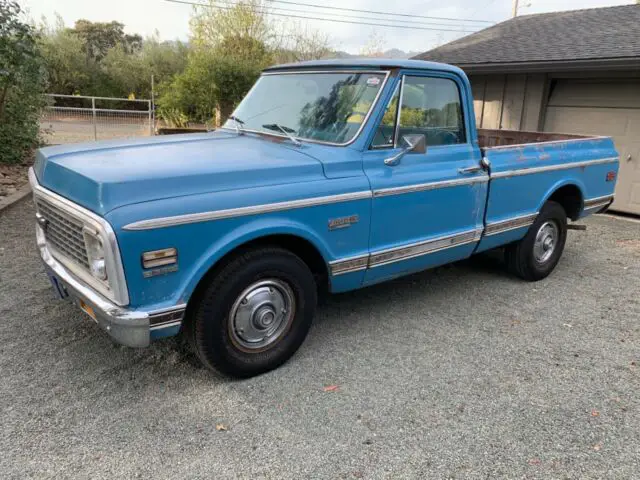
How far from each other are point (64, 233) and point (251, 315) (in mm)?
1234

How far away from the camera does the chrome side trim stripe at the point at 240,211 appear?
2568mm

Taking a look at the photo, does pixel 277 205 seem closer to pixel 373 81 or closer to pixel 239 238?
pixel 239 238

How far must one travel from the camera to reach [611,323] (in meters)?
4.33

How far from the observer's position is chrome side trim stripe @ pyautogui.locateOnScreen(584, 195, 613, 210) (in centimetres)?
548

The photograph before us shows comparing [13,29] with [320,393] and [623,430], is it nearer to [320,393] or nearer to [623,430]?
[320,393]

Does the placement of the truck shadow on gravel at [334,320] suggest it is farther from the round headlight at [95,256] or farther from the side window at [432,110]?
the side window at [432,110]

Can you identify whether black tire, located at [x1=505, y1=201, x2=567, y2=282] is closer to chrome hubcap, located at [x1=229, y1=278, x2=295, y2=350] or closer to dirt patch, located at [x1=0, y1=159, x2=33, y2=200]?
chrome hubcap, located at [x1=229, y1=278, x2=295, y2=350]

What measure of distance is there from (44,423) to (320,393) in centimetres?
156

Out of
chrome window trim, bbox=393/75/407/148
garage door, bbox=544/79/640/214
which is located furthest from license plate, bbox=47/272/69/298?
garage door, bbox=544/79/640/214

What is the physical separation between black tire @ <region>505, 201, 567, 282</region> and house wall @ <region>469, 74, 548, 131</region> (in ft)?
15.4

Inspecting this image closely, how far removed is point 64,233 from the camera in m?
3.06

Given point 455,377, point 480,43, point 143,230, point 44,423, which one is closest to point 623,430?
point 455,377

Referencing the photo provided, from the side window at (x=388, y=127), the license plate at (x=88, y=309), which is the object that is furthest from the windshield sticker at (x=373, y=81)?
the license plate at (x=88, y=309)

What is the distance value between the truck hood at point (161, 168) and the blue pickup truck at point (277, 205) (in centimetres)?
1
